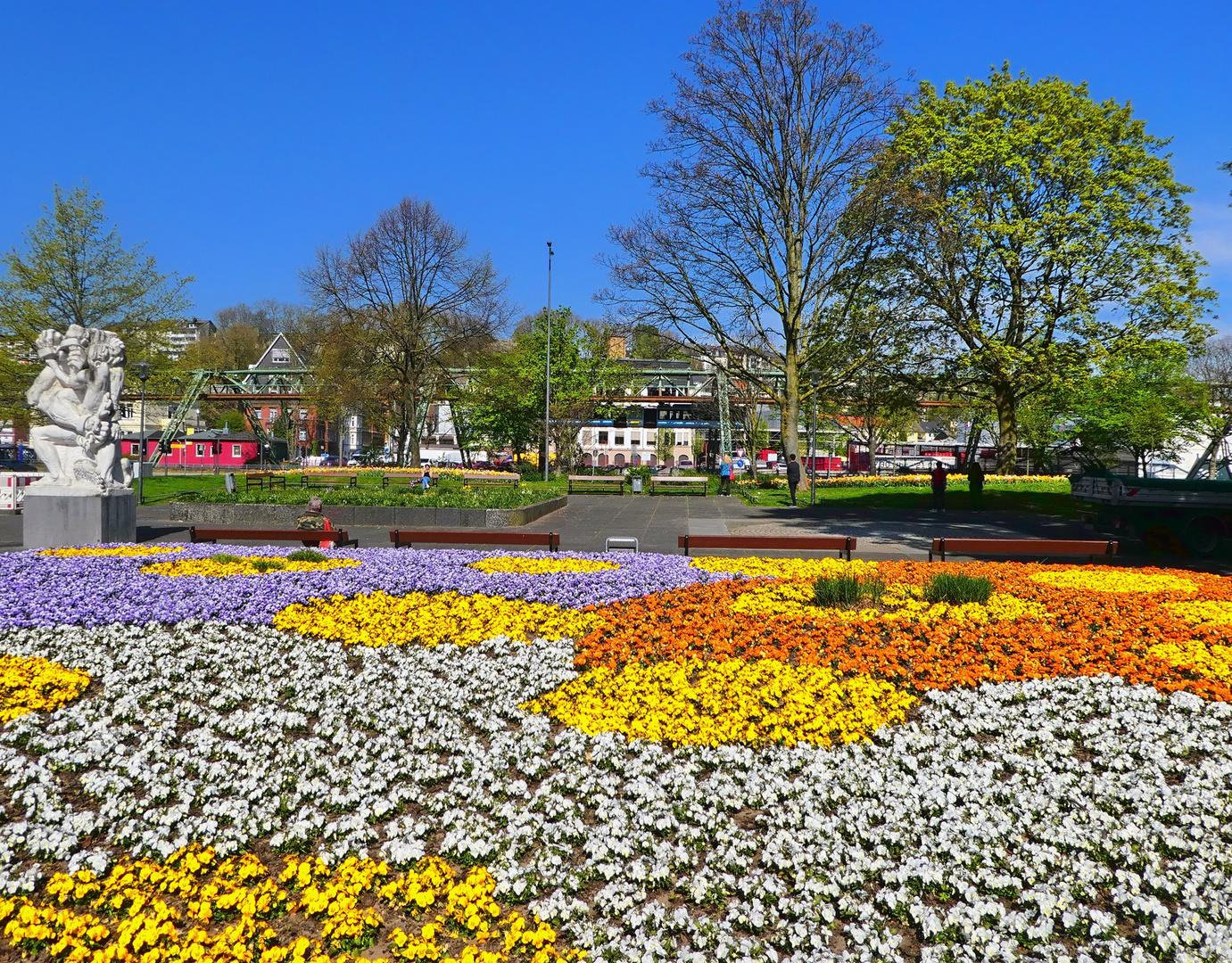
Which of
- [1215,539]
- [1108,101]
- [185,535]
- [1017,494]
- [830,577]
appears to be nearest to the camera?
[830,577]

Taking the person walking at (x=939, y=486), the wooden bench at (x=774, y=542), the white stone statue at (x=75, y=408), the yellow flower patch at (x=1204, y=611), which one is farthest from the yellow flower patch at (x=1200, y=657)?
the person walking at (x=939, y=486)

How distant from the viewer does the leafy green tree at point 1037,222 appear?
27.8 metres

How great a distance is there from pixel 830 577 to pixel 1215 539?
9898 millimetres

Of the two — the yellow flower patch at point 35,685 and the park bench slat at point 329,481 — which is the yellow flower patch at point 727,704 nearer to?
the yellow flower patch at point 35,685

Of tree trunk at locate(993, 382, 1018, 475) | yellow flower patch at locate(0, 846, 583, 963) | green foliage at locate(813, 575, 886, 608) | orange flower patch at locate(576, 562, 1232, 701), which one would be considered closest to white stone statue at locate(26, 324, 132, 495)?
orange flower patch at locate(576, 562, 1232, 701)

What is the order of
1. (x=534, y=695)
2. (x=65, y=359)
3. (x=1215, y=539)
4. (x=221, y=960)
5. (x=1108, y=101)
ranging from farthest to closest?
(x=1108, y=101)
(x=1215, y=539)
(x=65, y=359)
(x=534, y=695)
(x=221, y=960)

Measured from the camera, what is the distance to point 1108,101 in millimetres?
29859

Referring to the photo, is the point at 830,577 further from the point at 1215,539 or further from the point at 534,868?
the point at 1215,539

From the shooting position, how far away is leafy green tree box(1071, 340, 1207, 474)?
30.6 metres

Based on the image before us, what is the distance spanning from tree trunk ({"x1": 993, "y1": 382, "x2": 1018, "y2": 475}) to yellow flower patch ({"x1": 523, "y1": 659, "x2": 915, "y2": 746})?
26332 mm

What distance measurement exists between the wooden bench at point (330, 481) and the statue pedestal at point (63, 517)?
540 inches

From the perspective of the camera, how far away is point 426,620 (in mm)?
8977

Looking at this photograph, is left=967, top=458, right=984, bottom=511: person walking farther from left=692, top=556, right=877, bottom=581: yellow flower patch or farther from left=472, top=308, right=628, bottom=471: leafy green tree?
left=472, top=308, right=628, bottom=471: leafy green tree

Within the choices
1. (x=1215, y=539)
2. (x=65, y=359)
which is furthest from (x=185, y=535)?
(x=1215, y=539)
